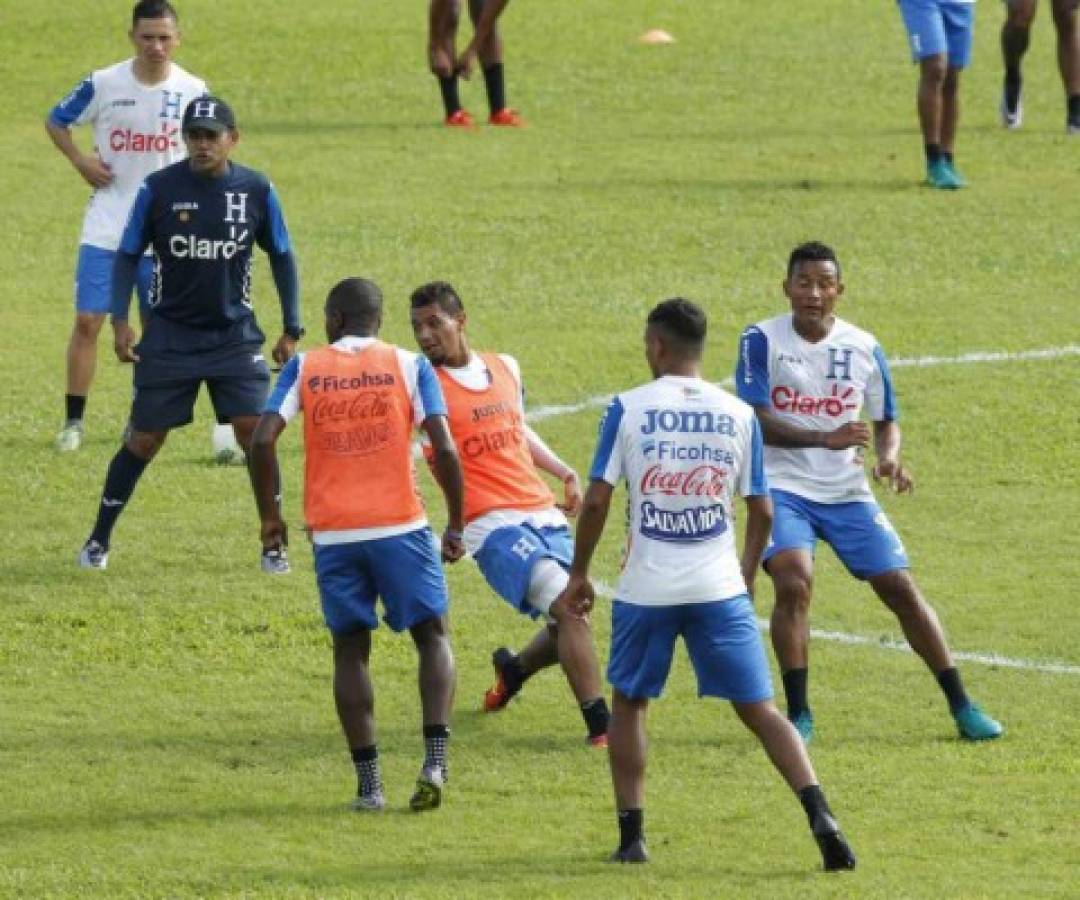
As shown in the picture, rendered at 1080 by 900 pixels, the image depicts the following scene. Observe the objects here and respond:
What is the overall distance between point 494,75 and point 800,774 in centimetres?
1618

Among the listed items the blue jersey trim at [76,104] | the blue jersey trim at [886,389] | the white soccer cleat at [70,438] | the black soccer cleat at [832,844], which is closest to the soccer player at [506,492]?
the blue jersey trim at [886,389]

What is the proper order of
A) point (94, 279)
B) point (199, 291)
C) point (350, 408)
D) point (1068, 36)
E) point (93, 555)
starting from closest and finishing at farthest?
point (350, 408), point (199, 291), point (93, 555), point (94, 279), point (1068, 36)

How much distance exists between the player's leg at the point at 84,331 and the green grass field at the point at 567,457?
230 millimetres

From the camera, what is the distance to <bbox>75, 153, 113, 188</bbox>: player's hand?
632 inches

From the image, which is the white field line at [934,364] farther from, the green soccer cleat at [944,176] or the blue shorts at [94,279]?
the green soccer cleat at [944,176]

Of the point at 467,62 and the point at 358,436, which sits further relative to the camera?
the point at 467,62

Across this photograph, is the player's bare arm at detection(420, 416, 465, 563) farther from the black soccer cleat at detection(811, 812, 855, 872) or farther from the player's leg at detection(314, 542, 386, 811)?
the black soccer cleat at detection(811, 812, 855, 872)

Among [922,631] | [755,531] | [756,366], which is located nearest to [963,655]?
[922,631]

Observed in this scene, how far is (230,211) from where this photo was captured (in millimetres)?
13781

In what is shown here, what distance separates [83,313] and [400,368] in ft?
20.4

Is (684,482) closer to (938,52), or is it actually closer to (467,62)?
(938,52)

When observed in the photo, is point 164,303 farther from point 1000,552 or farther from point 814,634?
point 1000,552

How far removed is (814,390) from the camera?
39.1ft

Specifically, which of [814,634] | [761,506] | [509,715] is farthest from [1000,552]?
[761,506]
